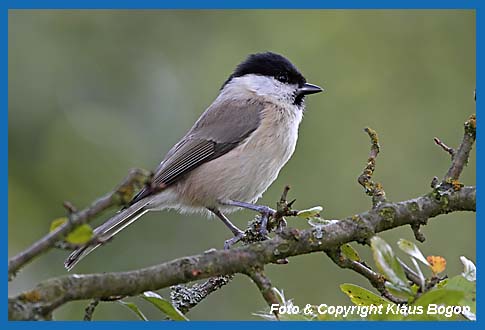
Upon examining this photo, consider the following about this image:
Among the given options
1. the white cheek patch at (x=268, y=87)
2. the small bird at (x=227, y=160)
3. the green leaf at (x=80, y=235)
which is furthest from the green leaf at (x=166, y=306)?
the white cheek patch at (x=268, y=87)

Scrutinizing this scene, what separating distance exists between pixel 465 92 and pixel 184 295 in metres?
5.08

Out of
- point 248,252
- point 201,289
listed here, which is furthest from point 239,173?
point 248,252

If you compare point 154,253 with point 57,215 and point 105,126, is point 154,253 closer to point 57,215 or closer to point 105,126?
point 57,215

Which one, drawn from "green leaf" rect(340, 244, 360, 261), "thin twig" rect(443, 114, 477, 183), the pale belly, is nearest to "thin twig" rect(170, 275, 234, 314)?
"green leaf" rect(340, 244, 360, 261)

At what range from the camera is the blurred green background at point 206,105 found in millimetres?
5863

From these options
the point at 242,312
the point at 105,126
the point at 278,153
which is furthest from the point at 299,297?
the point at 105,126

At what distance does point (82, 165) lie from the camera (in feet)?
20.2

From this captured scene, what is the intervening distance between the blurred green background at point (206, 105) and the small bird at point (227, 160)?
143 centimetres

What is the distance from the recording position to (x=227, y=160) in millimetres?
4008

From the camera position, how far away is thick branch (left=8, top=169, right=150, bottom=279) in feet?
5.27

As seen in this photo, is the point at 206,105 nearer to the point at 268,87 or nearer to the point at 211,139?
the point at 268,87

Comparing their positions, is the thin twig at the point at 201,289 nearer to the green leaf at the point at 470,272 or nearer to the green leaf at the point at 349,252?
the green leaf at the point at 349,252

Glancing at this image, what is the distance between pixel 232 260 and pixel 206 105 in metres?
4.97

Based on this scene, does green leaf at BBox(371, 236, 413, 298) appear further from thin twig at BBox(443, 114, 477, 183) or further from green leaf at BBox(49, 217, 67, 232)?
green leaf at BBox(49, 217, 67, 232)
